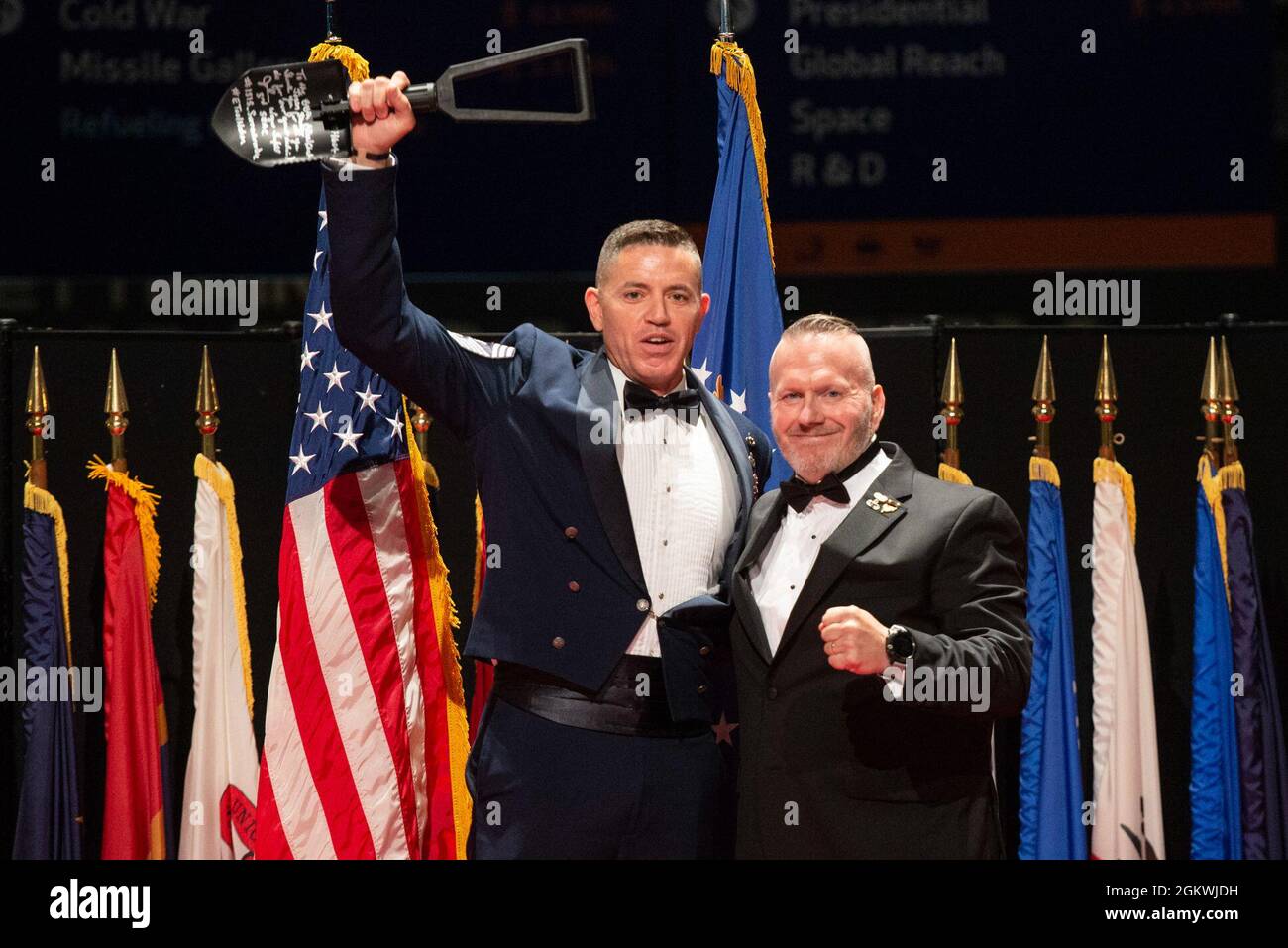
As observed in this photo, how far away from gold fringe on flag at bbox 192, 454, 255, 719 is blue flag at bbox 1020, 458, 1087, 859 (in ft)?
6.48

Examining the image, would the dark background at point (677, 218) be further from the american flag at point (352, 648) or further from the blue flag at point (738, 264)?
the american flag at point (352, 648)

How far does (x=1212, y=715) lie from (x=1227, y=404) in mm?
784

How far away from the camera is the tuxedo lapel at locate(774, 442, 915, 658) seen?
248 cm

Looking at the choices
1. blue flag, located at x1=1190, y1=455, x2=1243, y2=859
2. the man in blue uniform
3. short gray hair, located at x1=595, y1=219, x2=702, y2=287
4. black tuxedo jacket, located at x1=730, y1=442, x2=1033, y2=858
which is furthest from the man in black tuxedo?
blue flag, located at x1=1190, y1=455, x2=1243, y2=859

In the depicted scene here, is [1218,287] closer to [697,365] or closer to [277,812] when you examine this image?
[697,365]

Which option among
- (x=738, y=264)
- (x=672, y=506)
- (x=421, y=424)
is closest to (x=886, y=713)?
(x=672, y=506)

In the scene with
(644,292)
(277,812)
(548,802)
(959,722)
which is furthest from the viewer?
(277,812)

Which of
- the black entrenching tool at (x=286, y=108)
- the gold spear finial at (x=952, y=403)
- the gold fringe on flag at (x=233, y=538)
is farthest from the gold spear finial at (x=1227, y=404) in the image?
the gold fringe on flag at (x=233, y=538)

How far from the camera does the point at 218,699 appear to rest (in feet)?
12.2

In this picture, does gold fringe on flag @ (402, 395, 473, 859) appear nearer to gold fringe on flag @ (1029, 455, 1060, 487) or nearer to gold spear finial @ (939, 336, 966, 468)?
gold spear finial @ (939, 336, 966, 468)

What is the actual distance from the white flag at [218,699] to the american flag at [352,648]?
0.33 m
